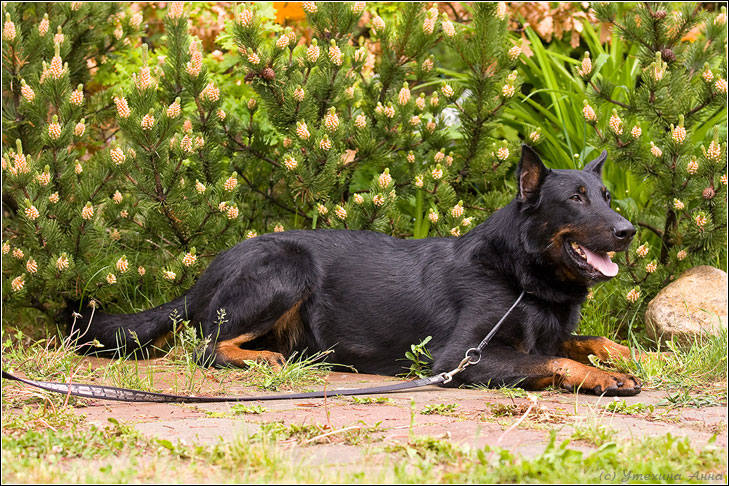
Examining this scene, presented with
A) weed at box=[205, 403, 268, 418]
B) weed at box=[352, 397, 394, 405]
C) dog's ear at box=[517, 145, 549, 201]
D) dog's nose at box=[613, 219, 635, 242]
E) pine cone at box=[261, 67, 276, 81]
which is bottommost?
weed at box=[352, 397, 394, 405]

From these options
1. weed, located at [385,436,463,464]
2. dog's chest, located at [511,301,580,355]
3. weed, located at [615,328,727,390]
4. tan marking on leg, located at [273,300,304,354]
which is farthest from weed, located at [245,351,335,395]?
weed, located at [615,328,727,390]

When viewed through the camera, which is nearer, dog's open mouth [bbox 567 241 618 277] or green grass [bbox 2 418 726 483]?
green grass [bbox 2 418 726 483]

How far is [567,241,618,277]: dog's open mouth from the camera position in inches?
190

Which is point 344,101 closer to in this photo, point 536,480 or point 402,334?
point 402,334

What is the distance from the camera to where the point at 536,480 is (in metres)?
2.72

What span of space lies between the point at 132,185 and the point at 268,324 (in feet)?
5.10

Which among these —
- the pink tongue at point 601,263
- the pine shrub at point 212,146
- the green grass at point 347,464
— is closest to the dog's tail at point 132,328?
the pine shrub at point 212,146

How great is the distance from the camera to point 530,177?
505cm

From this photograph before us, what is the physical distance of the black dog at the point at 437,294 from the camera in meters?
A: 4.84

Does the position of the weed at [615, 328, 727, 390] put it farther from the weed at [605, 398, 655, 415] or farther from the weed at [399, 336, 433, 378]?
the weed at [399, 336, 433, 378]

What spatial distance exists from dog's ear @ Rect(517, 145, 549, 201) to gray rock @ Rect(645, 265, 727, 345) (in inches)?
65.4

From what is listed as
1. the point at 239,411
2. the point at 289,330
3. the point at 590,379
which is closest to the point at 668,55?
the point at 590,379

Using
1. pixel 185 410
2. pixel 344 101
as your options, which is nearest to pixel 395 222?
pixel 344 101

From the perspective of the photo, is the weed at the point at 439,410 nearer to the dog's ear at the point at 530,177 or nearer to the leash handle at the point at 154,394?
the leash handle at the point at 154,394
